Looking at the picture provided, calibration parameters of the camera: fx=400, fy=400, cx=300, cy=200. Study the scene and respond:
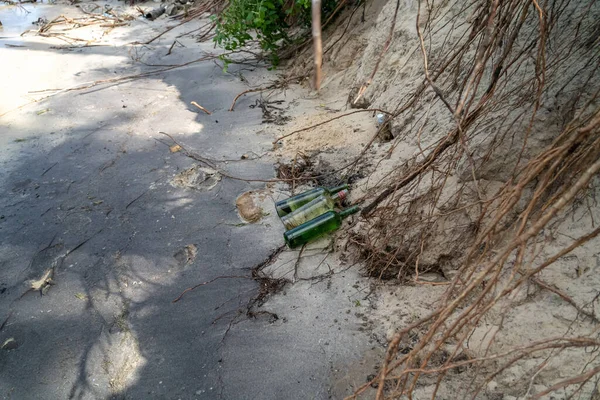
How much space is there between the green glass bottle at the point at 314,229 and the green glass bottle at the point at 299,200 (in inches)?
9.8

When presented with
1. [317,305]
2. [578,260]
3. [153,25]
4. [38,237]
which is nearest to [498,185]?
[578,260]

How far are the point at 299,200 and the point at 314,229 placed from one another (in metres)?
0.35

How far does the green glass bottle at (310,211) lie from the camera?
9.30 ft

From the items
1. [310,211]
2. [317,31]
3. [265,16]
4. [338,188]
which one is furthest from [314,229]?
[265,16]

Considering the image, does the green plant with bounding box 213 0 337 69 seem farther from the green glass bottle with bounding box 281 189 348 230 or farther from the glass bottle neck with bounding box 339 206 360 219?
the glass bottle neck with bounding box 339 206 360 219

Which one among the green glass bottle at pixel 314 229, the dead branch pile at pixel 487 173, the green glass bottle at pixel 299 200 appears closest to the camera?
the dead branch pile at pixel 487 173

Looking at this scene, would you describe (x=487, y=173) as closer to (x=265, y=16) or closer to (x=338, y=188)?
(x=338, y=188)

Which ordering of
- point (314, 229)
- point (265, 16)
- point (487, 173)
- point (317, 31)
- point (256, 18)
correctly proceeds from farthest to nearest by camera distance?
point (265, 16), point (256, 18), point (317, 31), point (314, 229), point (487, 173)

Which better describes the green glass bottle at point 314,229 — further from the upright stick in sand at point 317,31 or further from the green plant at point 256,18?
the green plant at point 256,18

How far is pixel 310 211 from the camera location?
2848 millimetres

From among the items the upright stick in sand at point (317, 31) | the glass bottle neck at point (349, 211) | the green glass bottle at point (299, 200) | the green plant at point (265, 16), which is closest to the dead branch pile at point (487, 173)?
the glass bottle neck at point (349, 211)

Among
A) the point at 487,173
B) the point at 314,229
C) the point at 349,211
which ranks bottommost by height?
the point at 314,229

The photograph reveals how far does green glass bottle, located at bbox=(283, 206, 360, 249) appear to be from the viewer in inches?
108

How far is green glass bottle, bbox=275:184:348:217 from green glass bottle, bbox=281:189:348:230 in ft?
0.29
